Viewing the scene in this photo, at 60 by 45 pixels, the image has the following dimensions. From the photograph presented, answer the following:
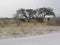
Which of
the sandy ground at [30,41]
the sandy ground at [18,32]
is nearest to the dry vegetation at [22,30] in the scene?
the sandy ground at [18,32]

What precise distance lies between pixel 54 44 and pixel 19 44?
2158 millimetres

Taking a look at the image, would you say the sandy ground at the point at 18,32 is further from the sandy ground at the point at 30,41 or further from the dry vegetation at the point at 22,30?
the sandy ground at the point at 30,41

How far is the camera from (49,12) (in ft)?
188

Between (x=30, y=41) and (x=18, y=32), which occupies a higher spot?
(x=30, y=41)

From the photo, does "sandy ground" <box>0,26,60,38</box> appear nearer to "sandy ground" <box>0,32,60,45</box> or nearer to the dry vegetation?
the dry vegetation

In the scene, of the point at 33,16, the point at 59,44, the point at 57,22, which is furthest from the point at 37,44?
the point at 33,16

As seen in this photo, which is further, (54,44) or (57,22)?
(57,22)

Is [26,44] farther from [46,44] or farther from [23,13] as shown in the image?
[23,13]

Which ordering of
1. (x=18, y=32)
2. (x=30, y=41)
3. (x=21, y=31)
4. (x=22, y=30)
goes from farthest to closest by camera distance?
(x=22, y=30) < (x=21, y=31) < (x=18, y=32) < (x=30, y=41)

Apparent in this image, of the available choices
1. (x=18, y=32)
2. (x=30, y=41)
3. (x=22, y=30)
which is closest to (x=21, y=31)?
(x=22, y=30)

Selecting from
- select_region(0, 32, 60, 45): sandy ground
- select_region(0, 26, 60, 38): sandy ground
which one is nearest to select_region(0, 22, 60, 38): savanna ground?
select_region(0, 26, 60, 38): sandy ground

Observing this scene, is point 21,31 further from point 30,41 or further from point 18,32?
point 30,41

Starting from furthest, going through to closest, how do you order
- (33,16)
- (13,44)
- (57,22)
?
(33,16)
(57,22)
(13,44)

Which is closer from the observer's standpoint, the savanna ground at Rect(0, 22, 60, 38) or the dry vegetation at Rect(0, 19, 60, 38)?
the savanna ground at Rect(0, 22, 60, 38)
